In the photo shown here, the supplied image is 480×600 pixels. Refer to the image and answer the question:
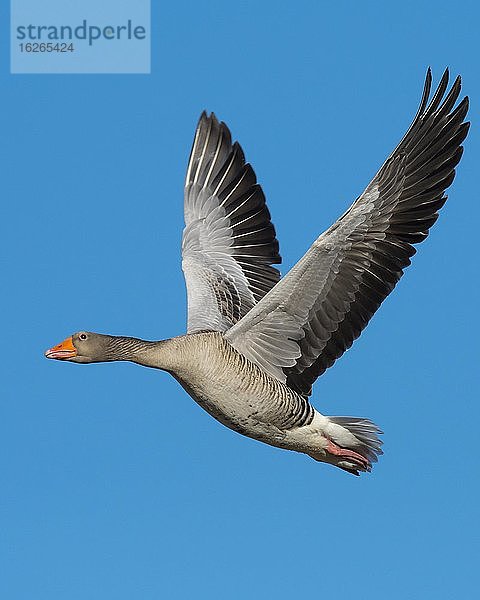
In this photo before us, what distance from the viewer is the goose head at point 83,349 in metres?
14.5

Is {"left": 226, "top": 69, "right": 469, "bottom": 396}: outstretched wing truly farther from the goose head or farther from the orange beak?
the orange beak

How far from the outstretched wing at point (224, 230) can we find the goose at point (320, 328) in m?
1.75

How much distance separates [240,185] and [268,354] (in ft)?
15.1

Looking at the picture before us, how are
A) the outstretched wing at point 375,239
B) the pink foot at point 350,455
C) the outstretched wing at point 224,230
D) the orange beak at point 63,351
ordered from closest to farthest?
the outstretched wing at point 375,239, the orange beak at point 63,351, the pink foot at point 350,455, the outstretched wing at point 224,230

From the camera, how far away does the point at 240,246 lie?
18.4m

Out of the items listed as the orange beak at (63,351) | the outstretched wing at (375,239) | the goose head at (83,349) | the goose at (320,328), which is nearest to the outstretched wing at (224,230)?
the goose at (320,328)

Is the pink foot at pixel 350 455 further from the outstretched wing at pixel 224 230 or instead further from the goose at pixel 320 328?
the outstretched wing at pixel 224 230

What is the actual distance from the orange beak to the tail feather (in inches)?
129

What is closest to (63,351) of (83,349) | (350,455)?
(83,349)

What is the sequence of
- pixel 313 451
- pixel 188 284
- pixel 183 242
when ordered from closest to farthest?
pixel 313 451 → pixel 188 284 → pixel 183 242

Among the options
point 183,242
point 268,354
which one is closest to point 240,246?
point 183,242

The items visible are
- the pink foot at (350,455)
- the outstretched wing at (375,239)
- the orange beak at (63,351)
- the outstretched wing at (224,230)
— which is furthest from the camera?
the outstretched wing at (224,230)

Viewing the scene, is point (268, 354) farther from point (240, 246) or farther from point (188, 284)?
point (240, 246)

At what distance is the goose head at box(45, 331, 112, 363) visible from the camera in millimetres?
14484
